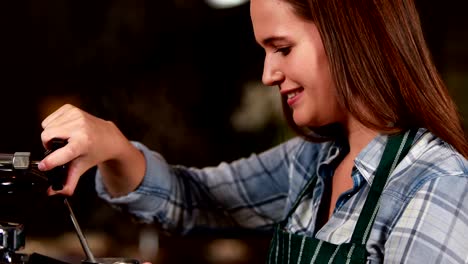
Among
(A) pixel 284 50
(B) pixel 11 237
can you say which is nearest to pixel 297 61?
(A) pixel 284 50

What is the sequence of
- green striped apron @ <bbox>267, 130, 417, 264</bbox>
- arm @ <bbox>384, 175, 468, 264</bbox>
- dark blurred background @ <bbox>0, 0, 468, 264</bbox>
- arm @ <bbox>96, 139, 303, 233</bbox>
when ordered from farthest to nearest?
dark blurred background @ <bbox>0, 0, 468, 264</bbox> < arm @ <bbox>96, 139, 303, 233</bbox> < green striped apron @ <bbox>267, 130, 417, 264</bbox> < arm @ <bbox>384, 175, 468, 264</bbox>

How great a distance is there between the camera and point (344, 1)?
1180 millimetres

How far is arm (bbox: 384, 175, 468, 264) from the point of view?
1.04 m

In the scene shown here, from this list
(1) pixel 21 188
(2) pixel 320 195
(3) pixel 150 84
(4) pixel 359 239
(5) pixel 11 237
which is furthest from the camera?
(3) pixel 150 84

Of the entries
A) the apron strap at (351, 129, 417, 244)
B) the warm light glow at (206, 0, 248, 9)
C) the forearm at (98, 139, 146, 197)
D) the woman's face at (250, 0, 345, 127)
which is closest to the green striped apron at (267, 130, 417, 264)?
the apron strap at (351, 129, 417, 244)

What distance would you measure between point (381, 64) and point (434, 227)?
297 millimetres

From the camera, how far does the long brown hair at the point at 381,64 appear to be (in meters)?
1.17

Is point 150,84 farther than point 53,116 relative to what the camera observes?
Yes

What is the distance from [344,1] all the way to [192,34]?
1.23 meters

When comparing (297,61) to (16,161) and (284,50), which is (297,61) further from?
(16,161)

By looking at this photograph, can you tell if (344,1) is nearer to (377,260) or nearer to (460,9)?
(377,260)

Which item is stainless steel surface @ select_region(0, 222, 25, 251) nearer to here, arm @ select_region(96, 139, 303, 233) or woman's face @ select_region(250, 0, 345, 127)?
woman's face @ select_region(250, 0, 345, 127)

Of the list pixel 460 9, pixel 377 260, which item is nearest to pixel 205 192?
pixel 377 260

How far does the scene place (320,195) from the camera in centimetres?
138
